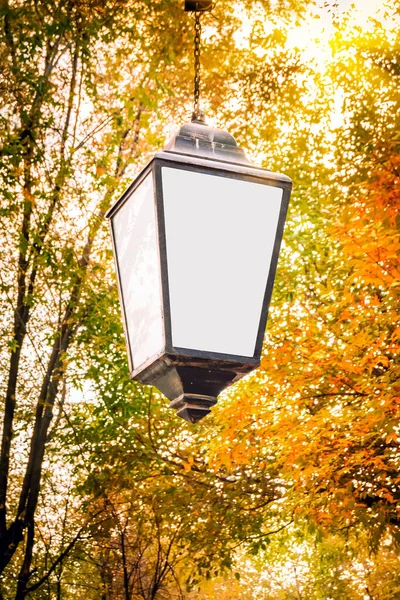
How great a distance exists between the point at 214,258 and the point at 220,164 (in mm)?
254

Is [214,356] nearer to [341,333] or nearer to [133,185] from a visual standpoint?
[133,185]

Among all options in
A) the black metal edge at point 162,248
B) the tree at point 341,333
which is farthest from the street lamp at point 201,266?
the tree at point 341,333

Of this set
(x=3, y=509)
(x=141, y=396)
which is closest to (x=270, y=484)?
(x=141, y=396)

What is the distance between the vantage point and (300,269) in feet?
40.8

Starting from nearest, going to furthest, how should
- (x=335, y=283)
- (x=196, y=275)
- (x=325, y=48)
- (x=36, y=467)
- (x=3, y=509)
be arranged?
(x=196, y=275), (x=3, y=509), (x=36, y=467), (x=335, y=283), (x=325, y=48)

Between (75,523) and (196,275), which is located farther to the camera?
(75,523)

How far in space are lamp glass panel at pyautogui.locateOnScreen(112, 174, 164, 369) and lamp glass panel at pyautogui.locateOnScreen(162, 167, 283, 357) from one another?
0.05 meters

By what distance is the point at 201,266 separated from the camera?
6.59 feet

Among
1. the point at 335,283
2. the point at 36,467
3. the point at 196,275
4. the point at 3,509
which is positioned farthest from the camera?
the point at 335,283

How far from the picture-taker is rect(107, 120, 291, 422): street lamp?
1.97 m

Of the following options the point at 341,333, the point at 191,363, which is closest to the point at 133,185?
the point at 191,363

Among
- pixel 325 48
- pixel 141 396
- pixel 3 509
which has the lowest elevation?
pixel 3 509

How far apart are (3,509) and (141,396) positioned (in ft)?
11.7

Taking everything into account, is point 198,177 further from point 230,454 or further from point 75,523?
point 75,523
